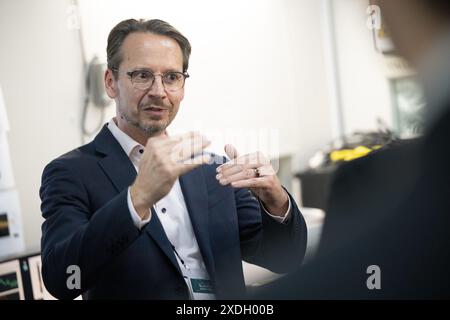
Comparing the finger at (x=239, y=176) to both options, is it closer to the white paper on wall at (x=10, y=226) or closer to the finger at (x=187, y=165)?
the finger at (x=187, y=165)

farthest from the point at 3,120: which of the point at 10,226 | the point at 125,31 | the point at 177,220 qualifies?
the point at 177,220

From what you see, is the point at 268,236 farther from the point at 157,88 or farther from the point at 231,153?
the point at 157,88

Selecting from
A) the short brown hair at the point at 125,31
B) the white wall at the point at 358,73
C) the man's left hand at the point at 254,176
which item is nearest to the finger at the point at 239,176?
the man's left hand at the point at 254,176

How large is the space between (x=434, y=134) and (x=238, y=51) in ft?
2.33

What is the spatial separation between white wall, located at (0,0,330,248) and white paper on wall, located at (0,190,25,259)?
0.02m

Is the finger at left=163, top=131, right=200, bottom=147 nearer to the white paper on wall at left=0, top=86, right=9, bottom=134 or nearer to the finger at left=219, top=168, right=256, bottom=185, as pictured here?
the finger at left=219, top=168, right=256, bottom=185

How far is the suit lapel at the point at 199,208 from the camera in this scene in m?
1.04

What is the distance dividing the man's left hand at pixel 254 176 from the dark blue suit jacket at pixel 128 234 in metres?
0.07

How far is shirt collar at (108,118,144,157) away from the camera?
1.03 metres

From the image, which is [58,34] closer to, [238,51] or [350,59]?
[238,51]

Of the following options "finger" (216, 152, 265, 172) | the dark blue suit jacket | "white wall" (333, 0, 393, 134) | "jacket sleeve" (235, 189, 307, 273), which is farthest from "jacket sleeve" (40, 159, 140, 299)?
"white wall" (333, 0, 393, 134)

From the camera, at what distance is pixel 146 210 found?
0.84m

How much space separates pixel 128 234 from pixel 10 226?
46 centimetres

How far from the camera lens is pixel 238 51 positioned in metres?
1.25
